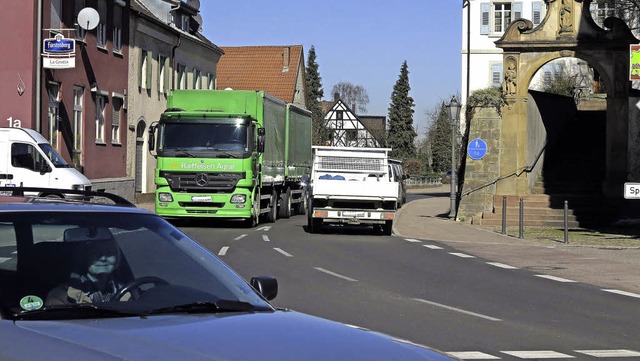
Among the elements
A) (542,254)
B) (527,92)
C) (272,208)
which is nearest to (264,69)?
(527,92)

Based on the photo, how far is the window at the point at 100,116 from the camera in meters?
38.2

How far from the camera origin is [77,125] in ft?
117

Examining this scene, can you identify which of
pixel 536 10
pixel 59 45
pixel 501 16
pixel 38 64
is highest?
pixel 536 10

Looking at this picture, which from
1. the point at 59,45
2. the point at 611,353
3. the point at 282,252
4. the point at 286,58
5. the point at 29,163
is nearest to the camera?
the point at 611,353

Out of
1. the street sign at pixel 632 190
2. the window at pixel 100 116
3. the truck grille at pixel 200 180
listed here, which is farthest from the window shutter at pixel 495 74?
the street sign at pixel 632 190

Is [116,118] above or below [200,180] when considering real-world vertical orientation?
above

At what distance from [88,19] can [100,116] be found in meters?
5.78

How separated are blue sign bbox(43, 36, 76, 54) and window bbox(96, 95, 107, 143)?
7.43 metres

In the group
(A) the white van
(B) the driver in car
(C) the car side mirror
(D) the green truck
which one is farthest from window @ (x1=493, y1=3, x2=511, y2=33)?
(B) the driver in car

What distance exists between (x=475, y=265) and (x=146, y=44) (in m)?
29.1

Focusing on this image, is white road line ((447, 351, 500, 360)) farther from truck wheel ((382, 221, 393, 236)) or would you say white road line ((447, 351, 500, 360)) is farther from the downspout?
the downspout

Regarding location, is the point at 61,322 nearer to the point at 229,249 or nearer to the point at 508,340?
the point at 508,340

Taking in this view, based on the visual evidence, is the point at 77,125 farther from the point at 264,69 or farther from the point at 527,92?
the point at 264,69

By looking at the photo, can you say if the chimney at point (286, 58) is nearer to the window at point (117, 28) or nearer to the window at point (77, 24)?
the window at point (117, 28)
